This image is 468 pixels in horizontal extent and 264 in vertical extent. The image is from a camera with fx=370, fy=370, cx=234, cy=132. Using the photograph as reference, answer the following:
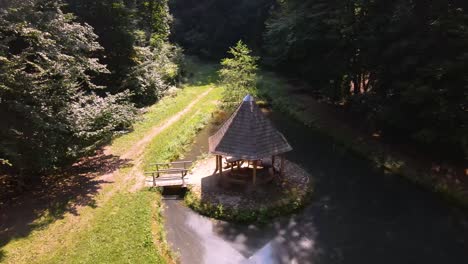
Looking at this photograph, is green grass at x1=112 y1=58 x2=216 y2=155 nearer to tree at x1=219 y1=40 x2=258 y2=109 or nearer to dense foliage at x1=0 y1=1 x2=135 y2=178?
dense foliage at x1=0 y1=1 x2=135 y2=178

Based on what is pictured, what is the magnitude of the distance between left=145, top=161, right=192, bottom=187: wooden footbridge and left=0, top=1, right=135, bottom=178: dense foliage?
321 cm

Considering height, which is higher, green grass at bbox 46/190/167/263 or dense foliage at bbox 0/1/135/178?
dense foliage at bbox 0/1/135/178

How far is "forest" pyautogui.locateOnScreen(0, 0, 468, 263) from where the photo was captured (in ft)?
52.4

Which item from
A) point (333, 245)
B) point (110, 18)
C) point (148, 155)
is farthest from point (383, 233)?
point (110, 18)

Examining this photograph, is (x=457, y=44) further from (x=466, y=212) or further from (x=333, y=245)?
(x=333, y=245)

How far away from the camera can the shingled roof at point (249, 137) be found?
18.3 m

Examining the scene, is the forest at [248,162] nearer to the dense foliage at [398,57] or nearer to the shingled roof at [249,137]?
the dense foliage at [398,57]

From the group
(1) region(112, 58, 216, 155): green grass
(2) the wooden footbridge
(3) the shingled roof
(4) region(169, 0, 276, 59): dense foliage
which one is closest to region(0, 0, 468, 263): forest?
(1) region(112, 58, 216, 155): green grass

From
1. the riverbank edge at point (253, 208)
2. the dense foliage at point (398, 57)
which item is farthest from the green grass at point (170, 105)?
the dense foliage at point (398, 57)

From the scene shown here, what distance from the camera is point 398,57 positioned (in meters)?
22.5

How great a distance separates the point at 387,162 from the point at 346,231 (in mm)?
7687

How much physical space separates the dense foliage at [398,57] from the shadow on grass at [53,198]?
667 inches

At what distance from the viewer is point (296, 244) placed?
51.7ft

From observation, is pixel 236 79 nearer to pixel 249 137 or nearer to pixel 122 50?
pixel 122 50
